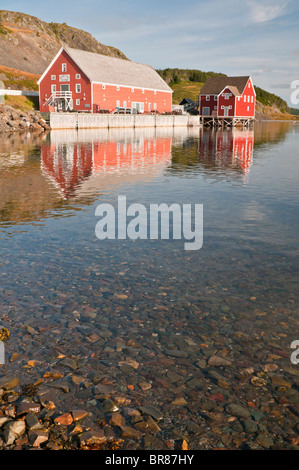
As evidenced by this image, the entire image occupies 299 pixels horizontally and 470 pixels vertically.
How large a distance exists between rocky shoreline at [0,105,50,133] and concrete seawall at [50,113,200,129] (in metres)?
2.65

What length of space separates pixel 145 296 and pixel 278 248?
366cm

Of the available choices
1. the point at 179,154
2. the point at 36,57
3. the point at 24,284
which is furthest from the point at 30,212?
the point at 36,57

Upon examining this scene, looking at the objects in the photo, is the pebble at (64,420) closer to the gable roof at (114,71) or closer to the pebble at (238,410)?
the pebble at (238,410)

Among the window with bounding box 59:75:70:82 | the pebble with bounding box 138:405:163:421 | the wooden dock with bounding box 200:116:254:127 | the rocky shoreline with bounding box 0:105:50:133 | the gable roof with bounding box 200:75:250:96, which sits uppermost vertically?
the gable roof with bounding box 200:75:250:96

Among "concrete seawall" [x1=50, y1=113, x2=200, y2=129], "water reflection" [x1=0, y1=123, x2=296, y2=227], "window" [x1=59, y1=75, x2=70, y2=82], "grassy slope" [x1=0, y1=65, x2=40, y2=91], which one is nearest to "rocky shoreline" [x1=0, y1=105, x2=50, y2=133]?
→ "concrete seawall" [x1=50, y1=113, x2=200, y2=129]

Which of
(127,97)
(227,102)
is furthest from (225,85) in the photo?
(127,97)

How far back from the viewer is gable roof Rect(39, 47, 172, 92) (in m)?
64.0

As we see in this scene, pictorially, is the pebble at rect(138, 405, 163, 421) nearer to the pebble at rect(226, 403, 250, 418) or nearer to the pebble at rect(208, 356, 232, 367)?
the pebble at rect(226, 403, 250, 418)

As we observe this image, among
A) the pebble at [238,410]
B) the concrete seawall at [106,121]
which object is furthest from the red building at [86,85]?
the pebble at [238,410]

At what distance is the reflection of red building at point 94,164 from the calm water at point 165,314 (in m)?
4.36

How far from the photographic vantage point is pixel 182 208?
12648 millimetres

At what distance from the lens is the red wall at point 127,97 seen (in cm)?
6412

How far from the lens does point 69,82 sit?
64375 mm

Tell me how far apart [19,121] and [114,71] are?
25.0 meters
